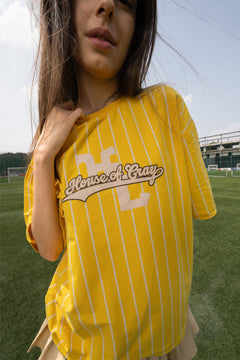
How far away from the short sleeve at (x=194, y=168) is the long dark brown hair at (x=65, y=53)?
13 cm

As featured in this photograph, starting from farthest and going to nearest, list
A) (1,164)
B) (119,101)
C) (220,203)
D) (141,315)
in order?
(1,164) → (220,203) → (119,101) → (141,315)

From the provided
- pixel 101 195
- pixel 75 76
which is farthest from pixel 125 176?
pixel 75 76

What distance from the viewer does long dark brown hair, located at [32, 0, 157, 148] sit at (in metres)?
0.46

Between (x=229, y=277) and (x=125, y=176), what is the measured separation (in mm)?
1676

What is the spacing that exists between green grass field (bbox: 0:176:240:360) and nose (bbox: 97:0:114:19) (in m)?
1.37

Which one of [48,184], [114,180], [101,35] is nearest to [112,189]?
[114,180]

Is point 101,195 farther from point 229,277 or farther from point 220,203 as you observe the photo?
point 220,203

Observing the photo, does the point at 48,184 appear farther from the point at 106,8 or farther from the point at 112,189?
the point at 106,8

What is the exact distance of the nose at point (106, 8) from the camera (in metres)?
0.40

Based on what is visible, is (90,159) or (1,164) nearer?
(90,159)

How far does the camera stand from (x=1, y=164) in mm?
17484

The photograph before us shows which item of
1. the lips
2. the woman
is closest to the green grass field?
the woman

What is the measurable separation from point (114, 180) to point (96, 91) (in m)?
0.23

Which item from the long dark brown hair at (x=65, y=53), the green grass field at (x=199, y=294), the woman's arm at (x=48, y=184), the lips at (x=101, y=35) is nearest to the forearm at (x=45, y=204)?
the woman's arm at (x=48, y=184)
